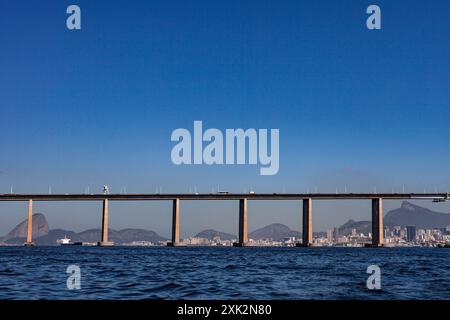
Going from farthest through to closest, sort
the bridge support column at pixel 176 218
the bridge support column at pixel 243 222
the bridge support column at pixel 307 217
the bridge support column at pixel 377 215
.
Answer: the bridge support column at pixel 176 218, the bridge support column at pixel 243 222, the bridge support column at pixel 307 217, the bridge support column at pixel 377 215

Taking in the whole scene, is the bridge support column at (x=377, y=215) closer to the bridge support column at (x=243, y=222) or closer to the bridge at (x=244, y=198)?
the bridge at (x=244, y=198)

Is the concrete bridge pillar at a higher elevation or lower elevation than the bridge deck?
lower

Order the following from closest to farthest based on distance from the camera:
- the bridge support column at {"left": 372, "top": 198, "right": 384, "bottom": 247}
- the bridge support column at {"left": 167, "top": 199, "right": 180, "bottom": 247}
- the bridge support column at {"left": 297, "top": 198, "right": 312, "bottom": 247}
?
the bridge support column at {"left": 372, "top": 198, "right": 384, "bottom": 247} → the bridge support column at {"left": 297, "top": 198, "right": 312, "bottom": 247} → the bridge support column at {"left": 167, "top": 199, "right": 180, "bottom": 247}

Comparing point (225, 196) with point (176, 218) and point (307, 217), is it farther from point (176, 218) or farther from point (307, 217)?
point (307, 217)

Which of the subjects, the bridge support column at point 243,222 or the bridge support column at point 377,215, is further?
the bridge support column at point 243,222

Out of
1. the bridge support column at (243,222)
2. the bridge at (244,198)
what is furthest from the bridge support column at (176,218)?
the bridge support column at (243,222)

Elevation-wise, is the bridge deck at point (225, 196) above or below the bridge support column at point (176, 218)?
above

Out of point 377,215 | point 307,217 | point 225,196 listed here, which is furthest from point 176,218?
point 377,215

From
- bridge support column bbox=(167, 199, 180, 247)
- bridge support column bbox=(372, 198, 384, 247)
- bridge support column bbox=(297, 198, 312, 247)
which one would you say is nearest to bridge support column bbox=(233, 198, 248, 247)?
bridge support column bbox=(297, 198, 312, 247)

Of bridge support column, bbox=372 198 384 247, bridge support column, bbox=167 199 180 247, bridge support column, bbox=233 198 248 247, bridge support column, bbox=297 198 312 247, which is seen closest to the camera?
bridge support column, bbox=372 198 384 247

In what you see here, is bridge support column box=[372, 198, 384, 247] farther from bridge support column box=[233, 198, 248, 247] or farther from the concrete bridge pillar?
bridge support column box=[233, 198, 248, 247]

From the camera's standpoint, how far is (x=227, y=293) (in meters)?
25.1
